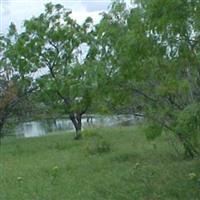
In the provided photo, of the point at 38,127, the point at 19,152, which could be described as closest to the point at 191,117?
the point at 19,152

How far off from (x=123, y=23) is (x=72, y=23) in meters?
15.3

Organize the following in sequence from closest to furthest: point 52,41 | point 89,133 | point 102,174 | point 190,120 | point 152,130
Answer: point 190,120 → point 152,130 → point 102,174 → point 89,133 → point 52,41

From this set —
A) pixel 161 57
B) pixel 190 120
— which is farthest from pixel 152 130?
pixel 190 120

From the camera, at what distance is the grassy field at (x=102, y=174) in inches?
392

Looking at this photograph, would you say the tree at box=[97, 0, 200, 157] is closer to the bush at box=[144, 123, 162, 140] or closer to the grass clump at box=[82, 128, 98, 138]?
the bush at box=[144, 123, 162, 140]

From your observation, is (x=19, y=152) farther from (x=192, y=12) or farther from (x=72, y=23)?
(x=192, y=12)

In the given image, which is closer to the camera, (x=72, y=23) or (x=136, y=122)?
(x=136, y=122)

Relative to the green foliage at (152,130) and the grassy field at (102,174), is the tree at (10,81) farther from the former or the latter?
the green foliage at (152,130)

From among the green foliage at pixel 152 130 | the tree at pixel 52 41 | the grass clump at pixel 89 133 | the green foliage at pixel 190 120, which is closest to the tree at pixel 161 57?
the green foliage at pixel 190 120

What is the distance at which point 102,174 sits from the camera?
40.3 ft

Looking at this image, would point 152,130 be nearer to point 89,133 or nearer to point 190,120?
point 190,120

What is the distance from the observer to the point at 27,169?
559 inches

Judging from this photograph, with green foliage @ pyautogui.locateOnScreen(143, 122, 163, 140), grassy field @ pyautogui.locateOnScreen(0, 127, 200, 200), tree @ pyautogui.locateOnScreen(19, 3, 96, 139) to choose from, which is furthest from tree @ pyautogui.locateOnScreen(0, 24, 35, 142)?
green foliage @ pyautogui.locateOnScreen(143, 122, 163, 140)

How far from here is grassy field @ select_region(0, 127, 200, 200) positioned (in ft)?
32.7
